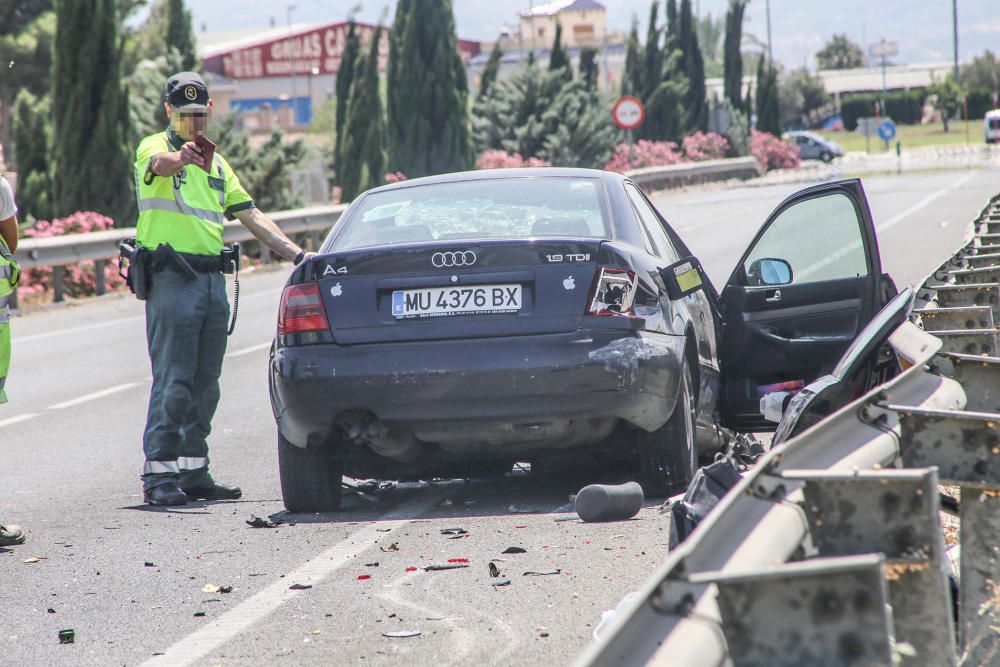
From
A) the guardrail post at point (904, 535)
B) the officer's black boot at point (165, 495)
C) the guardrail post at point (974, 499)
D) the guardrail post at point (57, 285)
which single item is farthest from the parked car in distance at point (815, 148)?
the guardrail post at point (904, 535)

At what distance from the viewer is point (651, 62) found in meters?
60.0

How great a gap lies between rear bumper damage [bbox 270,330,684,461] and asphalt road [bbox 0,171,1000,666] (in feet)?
1.26

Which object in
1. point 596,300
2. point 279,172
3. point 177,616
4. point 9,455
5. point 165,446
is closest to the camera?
point 177,616

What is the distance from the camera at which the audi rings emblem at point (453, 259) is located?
6.41 metres

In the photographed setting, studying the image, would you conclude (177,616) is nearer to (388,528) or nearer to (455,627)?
(455,627)

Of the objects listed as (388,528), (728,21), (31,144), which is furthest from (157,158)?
(728,21)

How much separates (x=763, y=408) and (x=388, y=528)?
1687mm

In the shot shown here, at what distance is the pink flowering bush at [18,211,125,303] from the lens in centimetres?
2150

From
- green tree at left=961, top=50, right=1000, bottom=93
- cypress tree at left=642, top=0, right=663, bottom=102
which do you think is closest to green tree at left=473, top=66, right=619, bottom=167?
cypress tree at left=642, top=0, right=663, bottom=102

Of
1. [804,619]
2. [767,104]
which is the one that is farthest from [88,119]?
[767,104]

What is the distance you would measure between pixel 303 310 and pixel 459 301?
66cm

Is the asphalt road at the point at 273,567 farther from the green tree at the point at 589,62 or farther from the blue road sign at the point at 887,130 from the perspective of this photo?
the blue road sign at the point at 887,130

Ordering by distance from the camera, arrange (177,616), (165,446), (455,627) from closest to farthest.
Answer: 1. (455,627)
2. (177,616)
3. (165,446)

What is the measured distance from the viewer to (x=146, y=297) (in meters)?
7.56
